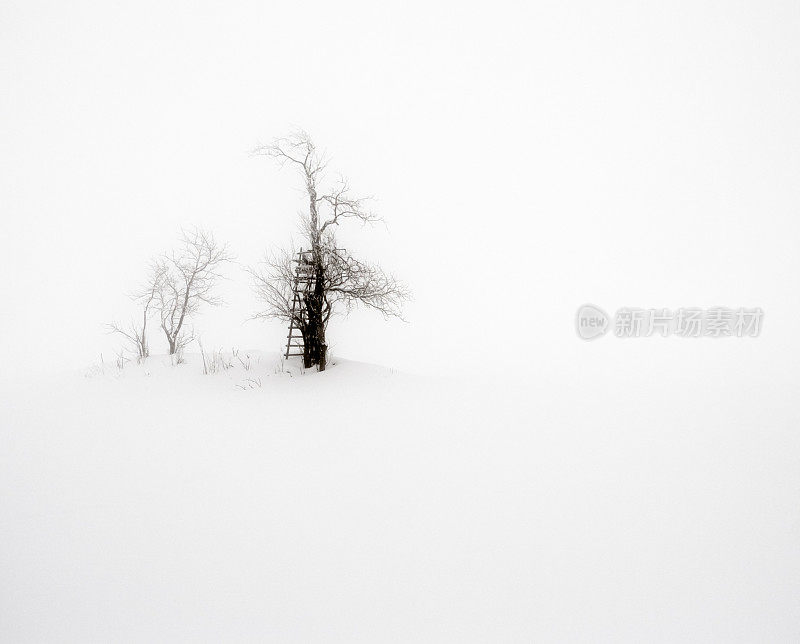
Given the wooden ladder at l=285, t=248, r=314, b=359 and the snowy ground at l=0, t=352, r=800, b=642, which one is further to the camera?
the wooden ladder at l=285, t=248, r=314, b=359

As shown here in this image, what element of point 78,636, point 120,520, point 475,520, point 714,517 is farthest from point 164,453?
point 714,517

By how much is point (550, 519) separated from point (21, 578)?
5440 millimetres

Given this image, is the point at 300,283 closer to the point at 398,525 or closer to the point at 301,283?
the point at 301,283

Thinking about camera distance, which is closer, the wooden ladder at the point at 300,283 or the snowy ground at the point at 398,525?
the snowy ground at the point at 398,525

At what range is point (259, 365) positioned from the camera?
1247 centimetres

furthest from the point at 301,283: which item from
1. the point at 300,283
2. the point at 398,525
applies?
the point at 398,525

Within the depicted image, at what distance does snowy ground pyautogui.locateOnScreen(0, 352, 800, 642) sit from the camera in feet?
11.4

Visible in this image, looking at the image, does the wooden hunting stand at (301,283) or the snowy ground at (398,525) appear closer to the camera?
the snowy ground at (398,525)

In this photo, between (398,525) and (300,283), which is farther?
(300,283)

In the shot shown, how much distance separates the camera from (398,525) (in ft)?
15.1

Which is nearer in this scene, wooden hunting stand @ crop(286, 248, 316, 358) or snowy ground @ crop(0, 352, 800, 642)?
snowy ground @ crop(0, 352, 800, 642)

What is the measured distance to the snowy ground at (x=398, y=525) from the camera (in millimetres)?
3475

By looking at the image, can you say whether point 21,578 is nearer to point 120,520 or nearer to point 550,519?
point 120,520

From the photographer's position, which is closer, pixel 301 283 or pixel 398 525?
pixel 398 525
